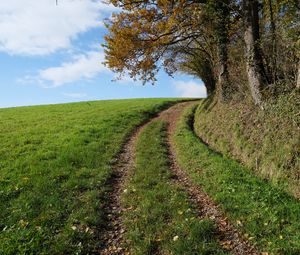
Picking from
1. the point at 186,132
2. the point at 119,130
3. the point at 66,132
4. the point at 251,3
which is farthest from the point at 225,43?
the point at 66,132

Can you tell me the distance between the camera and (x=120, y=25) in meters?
22.9

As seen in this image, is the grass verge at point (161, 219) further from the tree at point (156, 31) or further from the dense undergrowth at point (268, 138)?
the tree at point (156, 31)

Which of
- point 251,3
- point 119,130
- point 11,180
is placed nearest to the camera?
point 11,180

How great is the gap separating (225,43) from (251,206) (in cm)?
1356

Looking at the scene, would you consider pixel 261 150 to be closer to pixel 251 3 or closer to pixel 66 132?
pixel 251 3

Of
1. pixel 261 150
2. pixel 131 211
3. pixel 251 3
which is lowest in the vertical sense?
pixel 131 211

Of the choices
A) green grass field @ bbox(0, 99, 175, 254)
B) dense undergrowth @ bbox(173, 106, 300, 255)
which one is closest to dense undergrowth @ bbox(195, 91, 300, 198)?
dense undergrowth @ bbox(173, 106, 300, 255)

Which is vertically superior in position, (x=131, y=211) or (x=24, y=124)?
(x=24, y=124)

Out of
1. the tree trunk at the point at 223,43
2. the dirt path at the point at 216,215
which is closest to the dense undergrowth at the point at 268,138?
the dirt path at the point at 216,215

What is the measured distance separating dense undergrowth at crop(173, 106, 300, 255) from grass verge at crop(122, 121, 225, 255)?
3.05 feet

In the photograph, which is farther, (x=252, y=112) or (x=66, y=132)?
(x=66, y=132)

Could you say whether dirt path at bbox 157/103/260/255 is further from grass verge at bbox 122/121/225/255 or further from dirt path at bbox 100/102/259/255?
grass verge at bbox 122/121/225/255

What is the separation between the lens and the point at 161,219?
29.7ft

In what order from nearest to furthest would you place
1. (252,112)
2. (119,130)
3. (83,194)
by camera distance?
(83,194) < (252,112) < (119,130)
